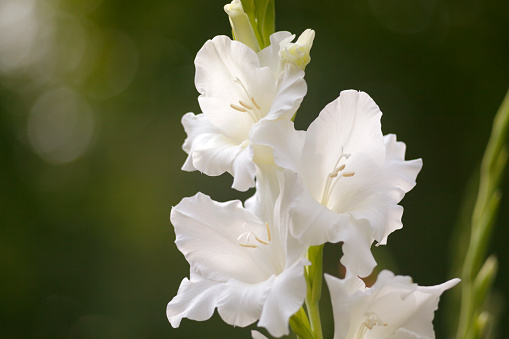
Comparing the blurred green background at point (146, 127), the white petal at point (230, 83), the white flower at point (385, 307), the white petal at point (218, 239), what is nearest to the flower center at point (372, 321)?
the white flower at point (385, 307)

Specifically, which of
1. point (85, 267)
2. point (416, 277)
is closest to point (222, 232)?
point (416, 277)

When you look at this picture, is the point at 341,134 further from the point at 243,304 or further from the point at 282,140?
the point at 243,304

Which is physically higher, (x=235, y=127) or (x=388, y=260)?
(x=235, y=127)

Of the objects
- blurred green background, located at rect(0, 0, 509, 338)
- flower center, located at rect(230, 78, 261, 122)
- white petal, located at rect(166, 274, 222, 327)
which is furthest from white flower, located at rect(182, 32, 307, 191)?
blurred green background, located at rect(0, 0, 509, 338)

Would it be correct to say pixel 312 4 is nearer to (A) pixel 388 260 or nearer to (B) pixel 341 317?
(A) pixel 388 260

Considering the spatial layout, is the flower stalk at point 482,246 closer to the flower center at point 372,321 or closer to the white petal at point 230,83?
the flower center at point 372,321

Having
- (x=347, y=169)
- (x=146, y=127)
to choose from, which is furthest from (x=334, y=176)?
(x=146, y=127)

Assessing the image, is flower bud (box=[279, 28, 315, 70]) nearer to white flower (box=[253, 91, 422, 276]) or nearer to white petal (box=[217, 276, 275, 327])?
white flower (box=[253, 91, 422, 276])
